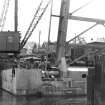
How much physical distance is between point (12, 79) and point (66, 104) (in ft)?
30.0

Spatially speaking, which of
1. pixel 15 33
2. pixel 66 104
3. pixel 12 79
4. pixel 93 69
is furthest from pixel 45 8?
pixel 93 69

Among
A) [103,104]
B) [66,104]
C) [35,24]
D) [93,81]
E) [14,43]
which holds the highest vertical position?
[35,24]

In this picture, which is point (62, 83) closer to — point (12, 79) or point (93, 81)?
point (12, 79)

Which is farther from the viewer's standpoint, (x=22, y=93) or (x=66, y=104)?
(x=22, y=93)

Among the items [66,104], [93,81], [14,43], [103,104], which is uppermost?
[14,43]

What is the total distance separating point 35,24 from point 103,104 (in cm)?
2462

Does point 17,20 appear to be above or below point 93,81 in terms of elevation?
above

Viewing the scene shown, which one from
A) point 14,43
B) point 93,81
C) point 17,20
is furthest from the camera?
point 17,20

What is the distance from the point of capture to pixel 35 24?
3634 centimetres

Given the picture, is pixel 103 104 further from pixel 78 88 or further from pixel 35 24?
pixel 35 24

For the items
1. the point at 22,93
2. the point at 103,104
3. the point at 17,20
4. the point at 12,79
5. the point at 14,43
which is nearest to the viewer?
the point at 103,104

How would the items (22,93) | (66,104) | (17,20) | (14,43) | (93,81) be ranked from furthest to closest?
1. (17,20)
2. (14,43)
3. (22,93)
4. (66,104)
5. (93,81)

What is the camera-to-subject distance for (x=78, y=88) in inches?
1099

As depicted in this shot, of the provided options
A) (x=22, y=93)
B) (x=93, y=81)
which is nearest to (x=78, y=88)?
(x=22, y=93)
